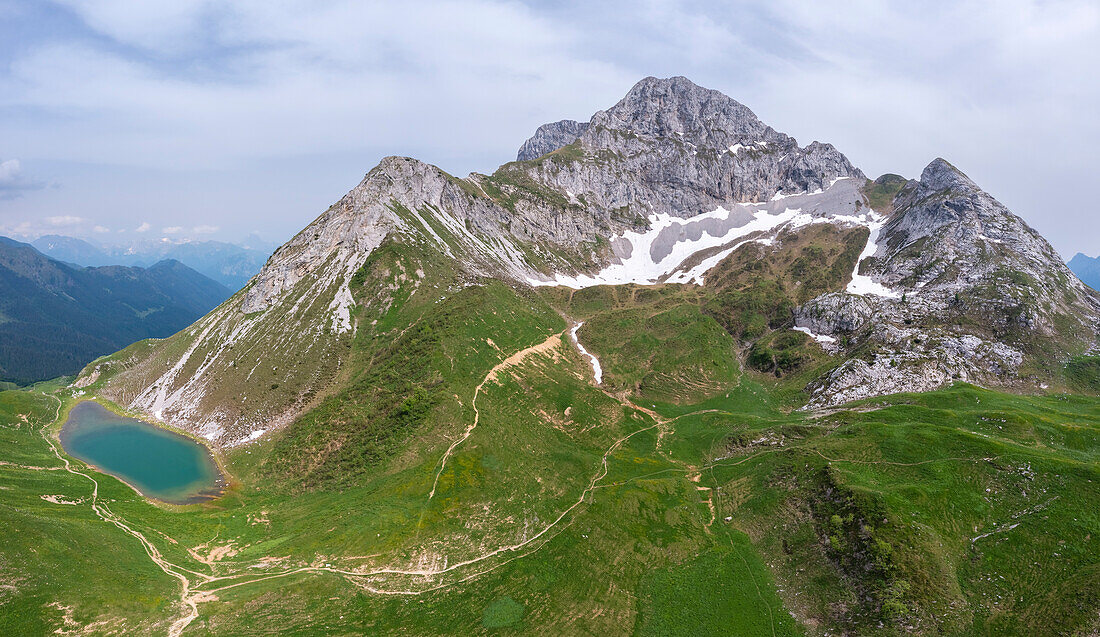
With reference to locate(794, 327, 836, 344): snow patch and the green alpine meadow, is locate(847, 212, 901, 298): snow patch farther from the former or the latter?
locate(794, 327, 836, 344): snow patch

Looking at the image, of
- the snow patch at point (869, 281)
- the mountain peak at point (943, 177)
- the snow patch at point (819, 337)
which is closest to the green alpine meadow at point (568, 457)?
the snow patch at point (819, 337)

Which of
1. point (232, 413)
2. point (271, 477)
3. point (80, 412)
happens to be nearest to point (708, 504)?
point (271, 477)

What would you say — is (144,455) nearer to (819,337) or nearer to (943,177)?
(819,337)

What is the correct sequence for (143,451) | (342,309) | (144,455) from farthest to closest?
(342,309) → (143,451) → (144,455)

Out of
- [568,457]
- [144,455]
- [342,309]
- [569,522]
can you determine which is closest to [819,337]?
[568,457]

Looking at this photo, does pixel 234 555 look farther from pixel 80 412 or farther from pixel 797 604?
pixel 80 412

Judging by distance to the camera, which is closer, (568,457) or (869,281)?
(568,457)

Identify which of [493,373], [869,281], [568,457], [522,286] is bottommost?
[568,457]
